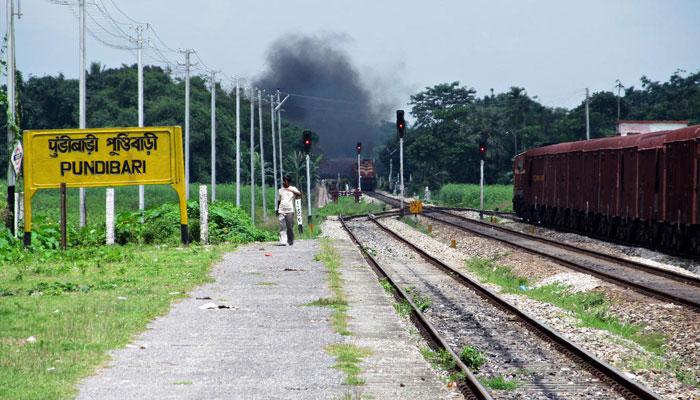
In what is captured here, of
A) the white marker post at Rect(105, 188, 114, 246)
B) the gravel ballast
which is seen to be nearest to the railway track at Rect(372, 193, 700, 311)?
the gravel ballast

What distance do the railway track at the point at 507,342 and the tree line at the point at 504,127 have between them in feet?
257

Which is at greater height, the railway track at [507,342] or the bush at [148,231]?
the bush at [148,231]

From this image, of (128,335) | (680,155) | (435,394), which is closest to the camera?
(435,394)

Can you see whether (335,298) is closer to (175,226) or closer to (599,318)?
(599,318)

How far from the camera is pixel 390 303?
1705 centimetres

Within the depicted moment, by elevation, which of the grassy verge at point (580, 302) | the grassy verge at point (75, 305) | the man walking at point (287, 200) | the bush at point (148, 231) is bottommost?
the grassy verge at point (580, 302)

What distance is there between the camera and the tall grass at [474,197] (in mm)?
76688

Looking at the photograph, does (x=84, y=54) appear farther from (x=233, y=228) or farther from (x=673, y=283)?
(x=673, y=283)

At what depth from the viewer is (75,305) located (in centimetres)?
1559

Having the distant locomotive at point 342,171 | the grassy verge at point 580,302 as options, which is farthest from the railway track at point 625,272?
the distant locomotive at point 342,171

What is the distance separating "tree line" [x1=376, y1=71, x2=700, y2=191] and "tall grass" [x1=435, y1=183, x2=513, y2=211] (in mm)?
9146

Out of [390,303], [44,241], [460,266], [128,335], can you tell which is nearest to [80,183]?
[44,241]

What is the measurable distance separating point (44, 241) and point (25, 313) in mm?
14409

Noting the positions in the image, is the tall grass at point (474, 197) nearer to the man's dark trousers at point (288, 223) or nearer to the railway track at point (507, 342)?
the man's dark trousers at point (288, 223)
